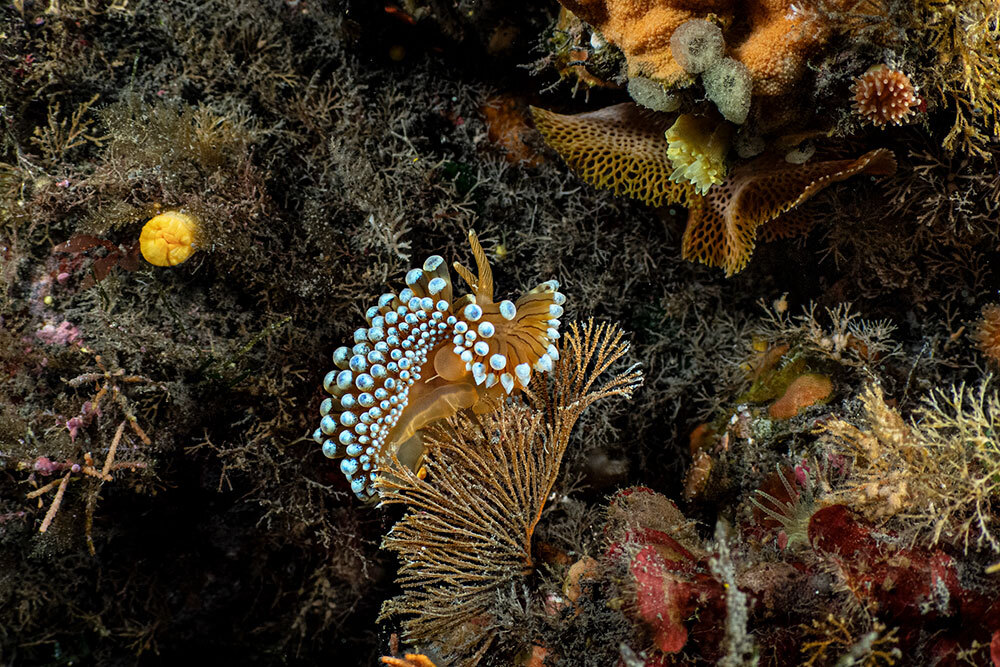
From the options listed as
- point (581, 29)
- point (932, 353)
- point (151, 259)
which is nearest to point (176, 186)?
point (151, 259)

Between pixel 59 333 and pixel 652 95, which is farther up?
pixel 652 95

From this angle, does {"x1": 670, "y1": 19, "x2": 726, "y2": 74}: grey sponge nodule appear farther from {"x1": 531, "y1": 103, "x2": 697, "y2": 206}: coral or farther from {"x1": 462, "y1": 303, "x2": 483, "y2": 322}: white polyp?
{"x1": 462, "y1": 303, "x2": 483, "y2": 322}: white polyp

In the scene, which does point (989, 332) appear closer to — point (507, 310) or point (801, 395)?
point (801, 395)

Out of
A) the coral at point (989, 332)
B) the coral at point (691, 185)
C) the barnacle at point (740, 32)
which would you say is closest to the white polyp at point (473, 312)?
the coral at point (691, 185)

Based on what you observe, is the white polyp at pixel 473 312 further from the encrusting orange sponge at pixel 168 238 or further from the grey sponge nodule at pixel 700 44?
the encrusting orange sponge at pixel 168 238

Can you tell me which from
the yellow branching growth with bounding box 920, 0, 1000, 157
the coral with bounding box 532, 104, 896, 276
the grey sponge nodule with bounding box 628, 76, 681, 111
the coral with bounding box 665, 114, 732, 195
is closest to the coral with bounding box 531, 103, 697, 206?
the coral with bounding box 532, 104, 896, 276

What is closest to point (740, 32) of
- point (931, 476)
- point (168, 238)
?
point (931, 476)
